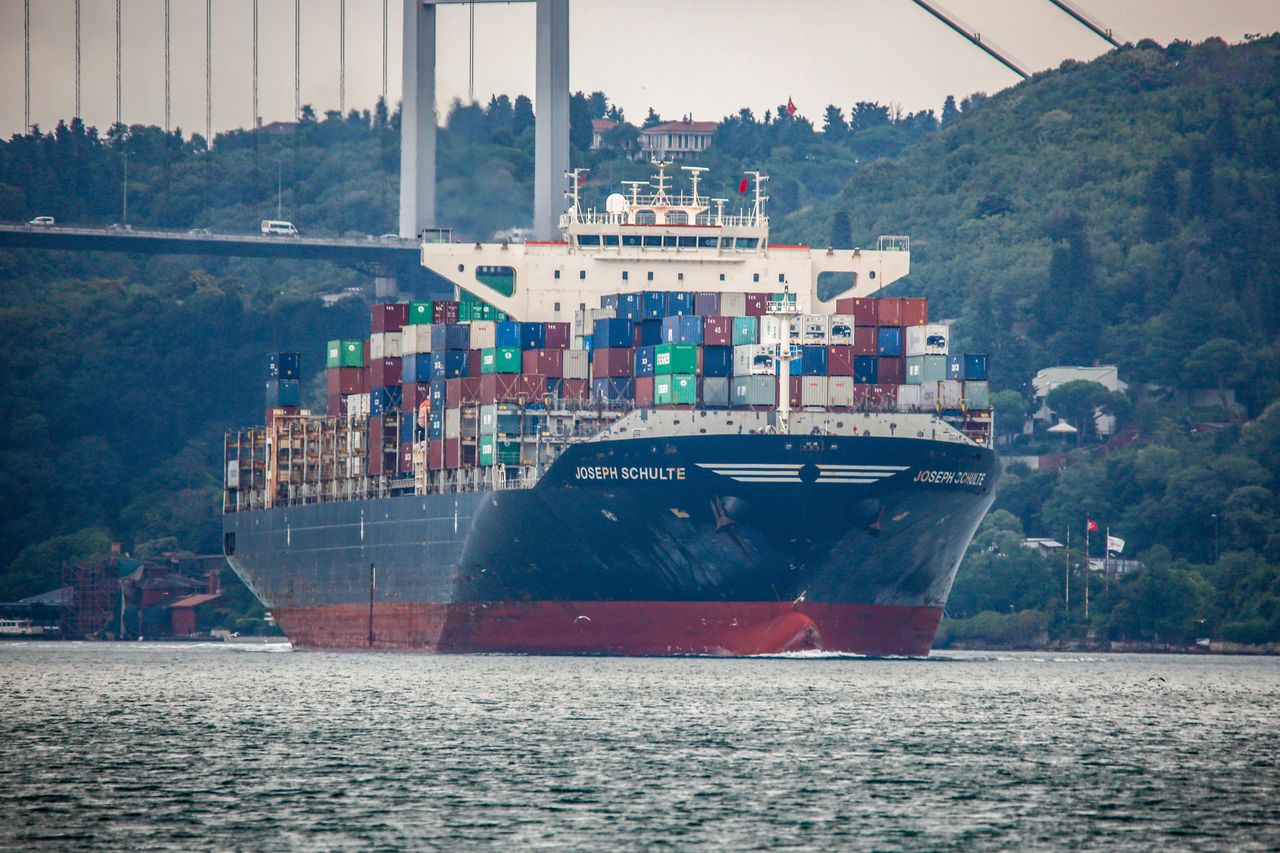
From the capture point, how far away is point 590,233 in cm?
8519

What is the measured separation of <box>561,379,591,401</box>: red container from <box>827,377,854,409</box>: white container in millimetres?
8243

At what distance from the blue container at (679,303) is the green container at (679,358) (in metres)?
2.79

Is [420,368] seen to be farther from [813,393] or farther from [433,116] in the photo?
[433,116]

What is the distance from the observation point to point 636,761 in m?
46.7

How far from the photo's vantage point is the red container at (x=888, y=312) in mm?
75375

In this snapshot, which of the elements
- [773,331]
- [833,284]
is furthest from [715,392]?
[833,284]

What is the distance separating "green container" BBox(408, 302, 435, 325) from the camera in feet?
270

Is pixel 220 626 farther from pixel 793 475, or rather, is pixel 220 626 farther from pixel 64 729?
pixel 64 729

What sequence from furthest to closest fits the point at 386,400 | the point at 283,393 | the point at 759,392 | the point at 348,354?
the point at 283,393
the point at 348,354
the point at 386,400
the point at 759,392

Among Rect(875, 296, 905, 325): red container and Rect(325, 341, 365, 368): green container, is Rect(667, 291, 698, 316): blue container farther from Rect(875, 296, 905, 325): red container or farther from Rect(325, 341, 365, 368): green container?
Rect(325, 341, 365, 368): green container

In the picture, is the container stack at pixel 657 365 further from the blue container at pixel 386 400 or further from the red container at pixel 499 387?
the blue container at pixel 386 400

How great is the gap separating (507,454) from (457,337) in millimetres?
6033

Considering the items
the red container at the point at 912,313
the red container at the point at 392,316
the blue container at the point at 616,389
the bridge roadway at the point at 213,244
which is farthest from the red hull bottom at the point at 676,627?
→ the bridge roadway at the point at 213,244

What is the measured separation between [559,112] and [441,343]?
38.2m
